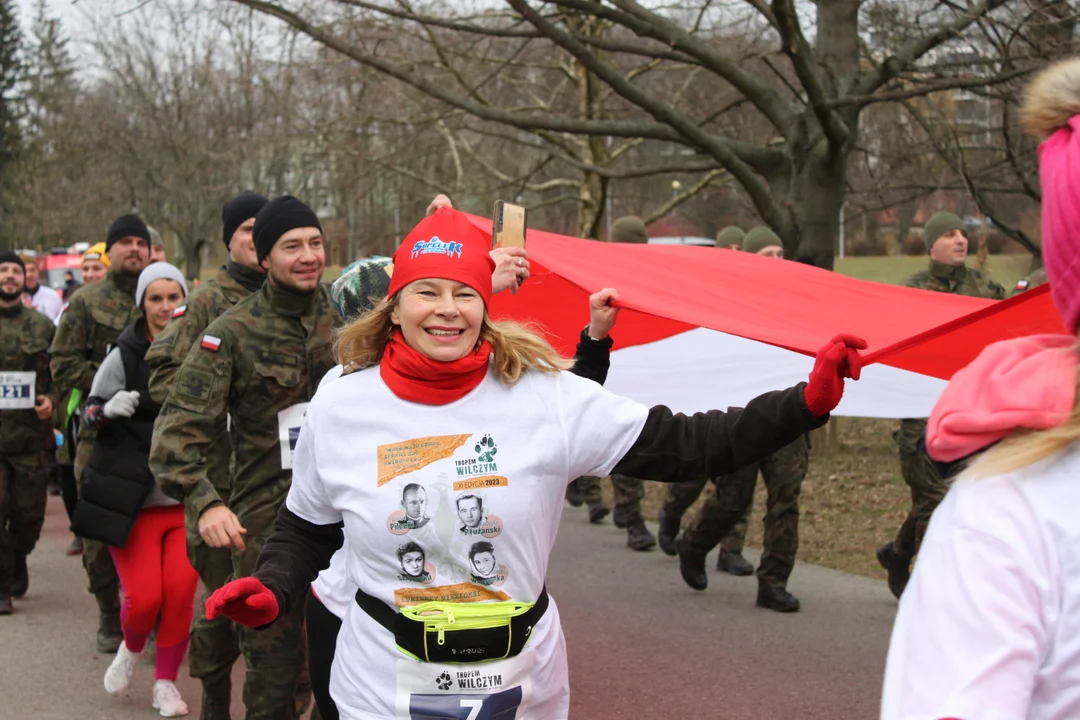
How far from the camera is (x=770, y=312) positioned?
4.21m

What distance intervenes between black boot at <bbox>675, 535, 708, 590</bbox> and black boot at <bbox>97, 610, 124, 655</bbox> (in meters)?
3.34

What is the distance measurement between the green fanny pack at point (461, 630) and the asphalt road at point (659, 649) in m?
3.07

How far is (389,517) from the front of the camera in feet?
9.93

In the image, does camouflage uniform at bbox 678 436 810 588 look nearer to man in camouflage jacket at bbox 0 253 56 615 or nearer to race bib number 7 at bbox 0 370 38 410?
man in camouflage jacket at bbox 0 253 56 615

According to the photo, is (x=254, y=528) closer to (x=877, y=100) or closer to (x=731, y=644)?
(x=731, y=644)

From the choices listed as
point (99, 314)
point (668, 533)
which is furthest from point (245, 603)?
point (668, 533)

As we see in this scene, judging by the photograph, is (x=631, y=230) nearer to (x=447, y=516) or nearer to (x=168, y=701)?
(x=168, y=701)

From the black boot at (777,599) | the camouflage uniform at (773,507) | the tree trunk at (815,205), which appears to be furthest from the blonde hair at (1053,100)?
the tree trunk at (815,205)

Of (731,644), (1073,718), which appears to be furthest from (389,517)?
(731,644)

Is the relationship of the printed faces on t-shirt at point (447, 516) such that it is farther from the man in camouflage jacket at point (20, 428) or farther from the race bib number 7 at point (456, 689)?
the man in camouflage jacket at point (20, 428)

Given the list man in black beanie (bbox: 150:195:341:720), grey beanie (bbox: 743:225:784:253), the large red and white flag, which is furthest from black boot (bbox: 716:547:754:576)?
man in black beanie (bbox: 150:195:341:720)

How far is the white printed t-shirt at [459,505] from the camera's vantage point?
302 centimetres

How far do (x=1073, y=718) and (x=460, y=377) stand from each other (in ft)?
6.01

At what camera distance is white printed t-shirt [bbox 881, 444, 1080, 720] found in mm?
1493
